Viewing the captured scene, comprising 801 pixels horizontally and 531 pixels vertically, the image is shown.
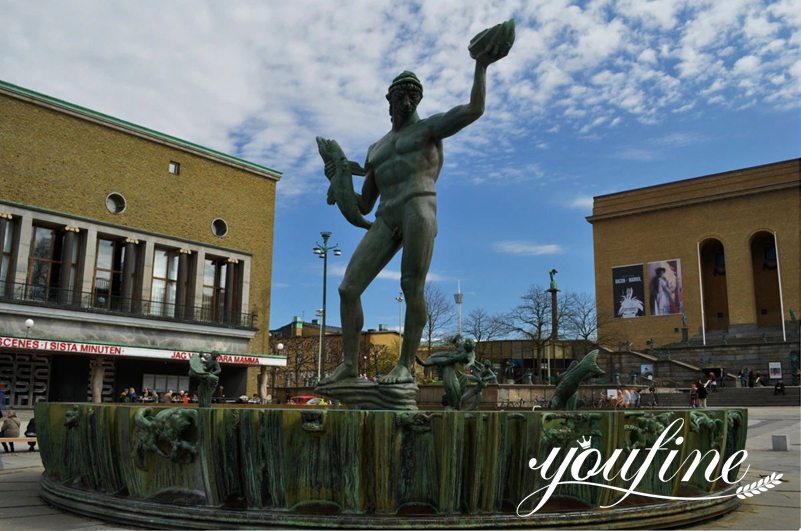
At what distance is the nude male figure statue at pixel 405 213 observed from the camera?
19.1ft

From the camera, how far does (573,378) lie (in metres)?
6.15

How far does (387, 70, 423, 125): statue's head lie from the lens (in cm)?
609

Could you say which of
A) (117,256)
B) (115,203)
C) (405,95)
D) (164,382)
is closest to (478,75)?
(405,95)

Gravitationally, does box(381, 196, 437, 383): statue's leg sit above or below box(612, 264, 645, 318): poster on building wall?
below

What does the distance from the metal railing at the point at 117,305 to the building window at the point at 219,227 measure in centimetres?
435

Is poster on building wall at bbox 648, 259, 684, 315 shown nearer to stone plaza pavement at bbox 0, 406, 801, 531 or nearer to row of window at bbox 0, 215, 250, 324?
row of window at bbox 0, 215, 250, 324

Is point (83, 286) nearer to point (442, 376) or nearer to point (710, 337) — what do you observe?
point (442, 376)

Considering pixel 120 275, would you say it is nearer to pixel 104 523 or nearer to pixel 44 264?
pixel 44 264

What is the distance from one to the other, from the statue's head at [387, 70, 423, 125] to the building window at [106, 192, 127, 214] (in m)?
30.7

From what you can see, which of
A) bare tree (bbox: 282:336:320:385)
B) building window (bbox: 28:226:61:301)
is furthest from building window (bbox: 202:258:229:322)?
bare tree (bbox: 282:336:320:385)

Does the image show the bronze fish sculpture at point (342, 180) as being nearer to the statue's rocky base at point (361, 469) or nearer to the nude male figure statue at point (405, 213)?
the nude male figure statue at point (405, 213)

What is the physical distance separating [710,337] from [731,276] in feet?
18.1

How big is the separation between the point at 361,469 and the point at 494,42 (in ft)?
11.4

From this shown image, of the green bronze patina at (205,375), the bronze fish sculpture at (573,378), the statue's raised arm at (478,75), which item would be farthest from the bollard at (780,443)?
the green bronze patina at (205,375)
